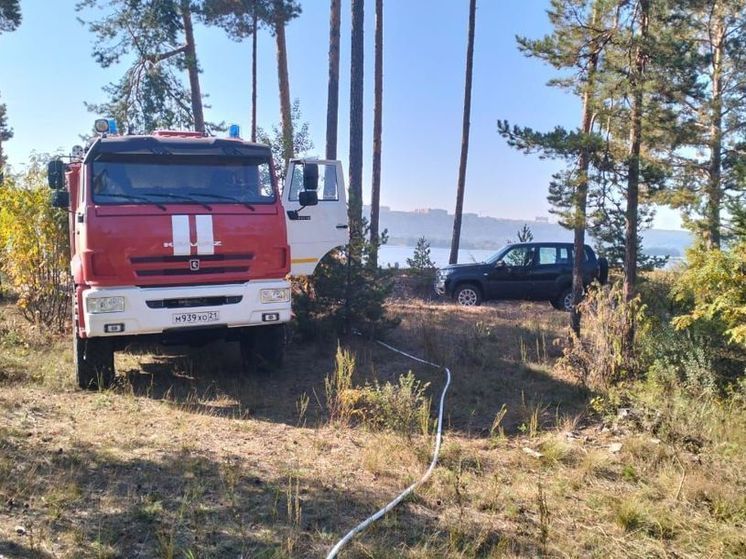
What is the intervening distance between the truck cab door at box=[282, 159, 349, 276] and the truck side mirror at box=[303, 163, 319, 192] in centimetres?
64

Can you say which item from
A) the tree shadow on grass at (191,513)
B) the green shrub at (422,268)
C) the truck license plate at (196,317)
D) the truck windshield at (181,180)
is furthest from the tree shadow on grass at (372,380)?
the green shrub at (422,268)

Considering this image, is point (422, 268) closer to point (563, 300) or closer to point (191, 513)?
point (563, 300)

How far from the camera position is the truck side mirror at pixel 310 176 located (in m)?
7.64

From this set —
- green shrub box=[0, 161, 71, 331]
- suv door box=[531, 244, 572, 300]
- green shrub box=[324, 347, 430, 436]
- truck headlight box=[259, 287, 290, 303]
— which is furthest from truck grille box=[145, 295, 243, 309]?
suv door box=[531, 244, 572, 300]

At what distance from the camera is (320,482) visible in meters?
4.70

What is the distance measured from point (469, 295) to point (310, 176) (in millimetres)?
9150

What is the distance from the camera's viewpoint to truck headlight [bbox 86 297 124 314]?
646cm

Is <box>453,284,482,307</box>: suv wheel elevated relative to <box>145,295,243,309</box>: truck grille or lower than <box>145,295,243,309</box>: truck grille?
lower

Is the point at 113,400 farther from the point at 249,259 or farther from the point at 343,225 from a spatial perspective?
the point at 343,225

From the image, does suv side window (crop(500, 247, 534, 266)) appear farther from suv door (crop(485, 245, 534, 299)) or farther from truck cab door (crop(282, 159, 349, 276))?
truck cab door (crop(282, 159, 349, 276))

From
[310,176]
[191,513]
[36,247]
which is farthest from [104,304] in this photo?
[36,247]

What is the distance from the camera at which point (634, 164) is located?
7363 millimetres

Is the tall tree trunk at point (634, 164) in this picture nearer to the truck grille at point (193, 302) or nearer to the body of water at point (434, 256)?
the truck grille at point (193, 302)

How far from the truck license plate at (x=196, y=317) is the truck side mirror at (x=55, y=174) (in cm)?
255
